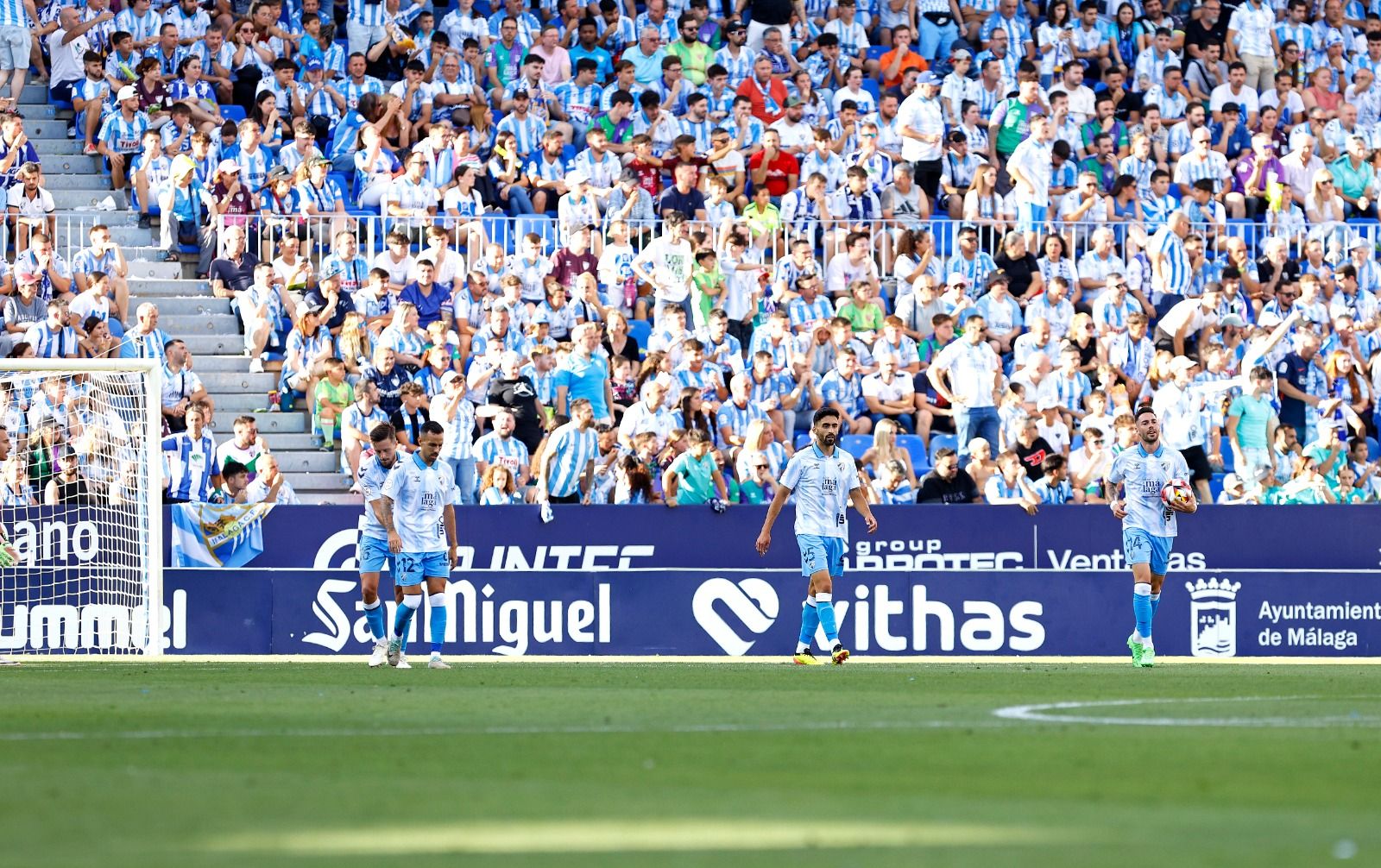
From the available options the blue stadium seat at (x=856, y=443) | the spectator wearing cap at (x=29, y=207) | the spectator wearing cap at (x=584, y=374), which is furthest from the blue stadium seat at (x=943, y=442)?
the spectator wearing cap at (x=29, y=207)

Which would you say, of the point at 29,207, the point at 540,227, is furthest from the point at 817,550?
the point at 29,207

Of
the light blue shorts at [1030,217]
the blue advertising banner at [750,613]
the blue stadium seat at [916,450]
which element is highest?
the light blue shorts at [1030,217]

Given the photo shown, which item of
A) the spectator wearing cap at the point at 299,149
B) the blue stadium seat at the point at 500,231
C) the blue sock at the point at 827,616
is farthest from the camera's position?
the blue stadium seat at the point at 500,231

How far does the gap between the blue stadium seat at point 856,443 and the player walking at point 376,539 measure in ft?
21.1

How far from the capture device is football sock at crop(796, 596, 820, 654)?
64.8 ft

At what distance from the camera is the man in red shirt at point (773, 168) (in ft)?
89.6

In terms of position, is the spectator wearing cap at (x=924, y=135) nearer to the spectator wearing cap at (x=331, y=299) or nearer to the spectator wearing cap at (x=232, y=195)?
the spectator wearing cap at (x=331, y=299)

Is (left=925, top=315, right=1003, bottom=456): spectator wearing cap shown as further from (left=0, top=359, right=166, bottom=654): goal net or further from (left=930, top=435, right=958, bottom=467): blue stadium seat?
(left=0, top=359, right=166, bottom=654): goal net

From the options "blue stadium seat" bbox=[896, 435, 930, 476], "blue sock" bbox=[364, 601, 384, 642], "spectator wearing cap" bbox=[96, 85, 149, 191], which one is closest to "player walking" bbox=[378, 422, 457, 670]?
"blue sock" bbox=[364, 601, 384, 642]

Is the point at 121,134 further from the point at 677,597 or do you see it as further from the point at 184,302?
the point at 677,597

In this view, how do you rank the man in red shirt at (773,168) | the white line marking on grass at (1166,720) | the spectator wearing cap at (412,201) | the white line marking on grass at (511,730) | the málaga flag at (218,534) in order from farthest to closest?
the man in red shirt at (773,168)
the spectator wearing cap at (412,201)
the málaga flag at (218,534)
the white line marking on grass at (1166,720)
the white line marking on grass at (511,730)

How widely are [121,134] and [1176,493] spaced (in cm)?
1295

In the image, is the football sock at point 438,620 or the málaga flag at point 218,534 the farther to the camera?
the málaga flag at point 218,534

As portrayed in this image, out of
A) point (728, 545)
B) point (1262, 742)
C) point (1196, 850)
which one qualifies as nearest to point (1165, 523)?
point (728, 545)
